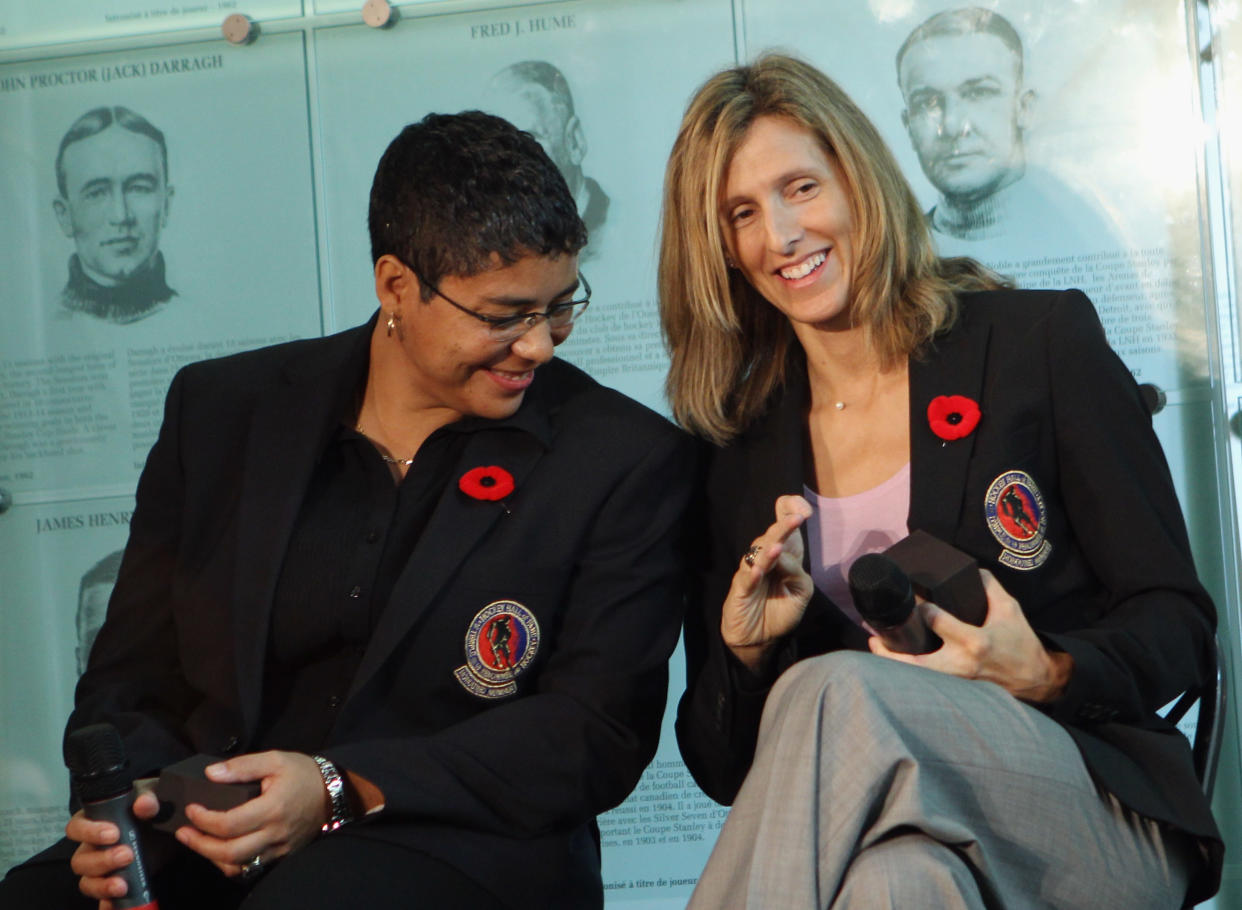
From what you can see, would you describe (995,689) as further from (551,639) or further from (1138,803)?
(551,639)

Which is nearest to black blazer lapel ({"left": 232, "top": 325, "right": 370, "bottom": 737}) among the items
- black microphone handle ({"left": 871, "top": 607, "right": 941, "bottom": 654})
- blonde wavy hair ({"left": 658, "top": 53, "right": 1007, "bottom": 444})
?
blonde wavy hair ({"left": 658, "top": 53, "right": 1007, "bottom": 444})

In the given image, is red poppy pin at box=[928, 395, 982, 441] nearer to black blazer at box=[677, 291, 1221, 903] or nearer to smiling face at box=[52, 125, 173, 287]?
black blazer at box=[677, 291, 1221, 903]

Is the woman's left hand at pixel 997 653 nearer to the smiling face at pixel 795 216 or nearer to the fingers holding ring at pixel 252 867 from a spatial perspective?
the smiling face at pixel 795 216

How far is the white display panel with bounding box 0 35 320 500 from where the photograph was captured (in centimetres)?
367

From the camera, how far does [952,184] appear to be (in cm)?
341

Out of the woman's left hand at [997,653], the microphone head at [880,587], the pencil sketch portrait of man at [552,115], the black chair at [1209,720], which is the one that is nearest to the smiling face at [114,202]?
the pencil sketch portrait of man at [552,115]

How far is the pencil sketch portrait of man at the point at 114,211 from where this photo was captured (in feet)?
12.2

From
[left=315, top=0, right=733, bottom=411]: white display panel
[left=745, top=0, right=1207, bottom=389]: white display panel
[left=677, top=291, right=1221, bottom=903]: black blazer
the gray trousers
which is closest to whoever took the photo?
the gray trousers

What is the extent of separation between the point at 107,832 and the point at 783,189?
1.45 metres

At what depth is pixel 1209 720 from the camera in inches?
83.5

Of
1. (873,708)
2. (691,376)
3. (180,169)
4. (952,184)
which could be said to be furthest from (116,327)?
(873,708)

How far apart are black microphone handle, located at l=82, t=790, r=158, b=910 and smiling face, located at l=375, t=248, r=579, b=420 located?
776 millimetres

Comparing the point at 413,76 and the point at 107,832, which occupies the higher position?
the point at 413,76

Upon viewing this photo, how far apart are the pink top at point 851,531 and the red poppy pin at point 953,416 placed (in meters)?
0.09
